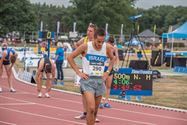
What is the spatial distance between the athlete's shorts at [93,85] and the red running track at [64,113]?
5.91 ft

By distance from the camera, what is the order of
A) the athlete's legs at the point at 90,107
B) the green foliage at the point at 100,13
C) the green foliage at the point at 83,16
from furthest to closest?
the green foliage at the point at 100,13
the green foliage at the point at 83,16
the athlete's legs at the point at 90,107

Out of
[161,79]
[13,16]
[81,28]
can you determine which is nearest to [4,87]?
[161,79]

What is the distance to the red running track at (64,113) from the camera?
31.8 feet

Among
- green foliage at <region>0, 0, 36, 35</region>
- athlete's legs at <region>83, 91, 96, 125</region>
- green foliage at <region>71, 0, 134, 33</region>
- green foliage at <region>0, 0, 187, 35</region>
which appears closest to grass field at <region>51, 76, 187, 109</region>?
athlete's legs at <region>83, 91, 96, 125</region>

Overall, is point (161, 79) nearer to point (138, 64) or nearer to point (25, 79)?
point (138, 64)

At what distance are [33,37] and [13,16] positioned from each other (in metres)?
17.4

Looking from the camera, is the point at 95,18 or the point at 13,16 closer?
the point at 13,16

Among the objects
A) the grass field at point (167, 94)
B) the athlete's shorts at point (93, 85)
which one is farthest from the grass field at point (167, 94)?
the athlete's shorts at point (93, 85)

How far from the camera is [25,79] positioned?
1914 cm

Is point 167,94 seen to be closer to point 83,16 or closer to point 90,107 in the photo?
point 90,107

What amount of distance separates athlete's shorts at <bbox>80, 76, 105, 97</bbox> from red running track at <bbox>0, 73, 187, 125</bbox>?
1802mm

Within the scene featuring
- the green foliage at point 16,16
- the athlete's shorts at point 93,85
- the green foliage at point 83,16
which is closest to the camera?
the athlete's shorts at point 93,85

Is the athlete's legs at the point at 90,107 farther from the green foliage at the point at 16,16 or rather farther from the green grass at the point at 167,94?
the green foliage at the point at 16,16

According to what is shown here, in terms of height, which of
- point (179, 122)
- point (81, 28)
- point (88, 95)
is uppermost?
point (81, 28)
